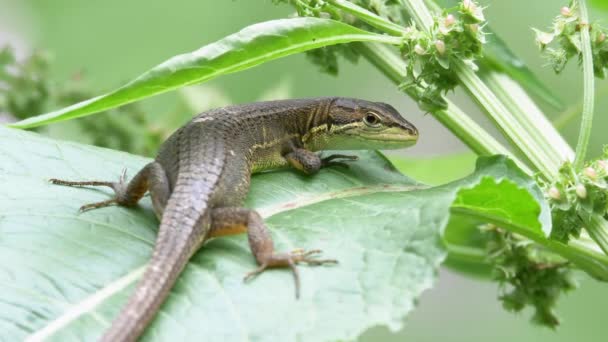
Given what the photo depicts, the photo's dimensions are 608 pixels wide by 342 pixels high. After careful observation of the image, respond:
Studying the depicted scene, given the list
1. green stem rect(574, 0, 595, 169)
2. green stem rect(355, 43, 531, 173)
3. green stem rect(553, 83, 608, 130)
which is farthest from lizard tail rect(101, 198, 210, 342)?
green stem rect(553, 83, 608, 130)

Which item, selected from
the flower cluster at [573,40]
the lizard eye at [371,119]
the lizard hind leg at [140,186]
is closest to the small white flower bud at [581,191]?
the flower cluster at [573,40]

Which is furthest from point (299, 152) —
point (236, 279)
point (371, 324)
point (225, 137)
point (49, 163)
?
point (371, 324)

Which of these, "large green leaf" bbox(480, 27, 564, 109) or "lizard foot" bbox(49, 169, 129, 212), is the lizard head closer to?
"large green leaf" bbox(480, 27, 564, 109)

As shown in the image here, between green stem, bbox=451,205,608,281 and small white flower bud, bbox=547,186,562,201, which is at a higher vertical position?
small white flower bud, bbox=547,186,562,201

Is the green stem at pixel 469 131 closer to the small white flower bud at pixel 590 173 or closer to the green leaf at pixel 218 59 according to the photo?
the small white flower bud at pixel 590 173

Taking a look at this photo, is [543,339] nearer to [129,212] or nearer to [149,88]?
[129,212]

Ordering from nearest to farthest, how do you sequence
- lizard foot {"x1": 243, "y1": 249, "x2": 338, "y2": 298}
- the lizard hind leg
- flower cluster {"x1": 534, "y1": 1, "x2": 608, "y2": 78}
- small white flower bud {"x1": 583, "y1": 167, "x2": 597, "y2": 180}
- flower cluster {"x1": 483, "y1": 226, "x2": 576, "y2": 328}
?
lizard foot {"x1": 243, "y1": 249, "x2": 338, "y2": 298}, small white flower bud {"x1": 583, "y1": 167, "x2": 597, "y2": 180}, flower cluster {"x1": 534, "y1": 1, "x2": 608, "y2": 78}, the lizard hind leg, flower cluster {"x1": 483, "y1": 226, "x2": 576, "y2": 328}
